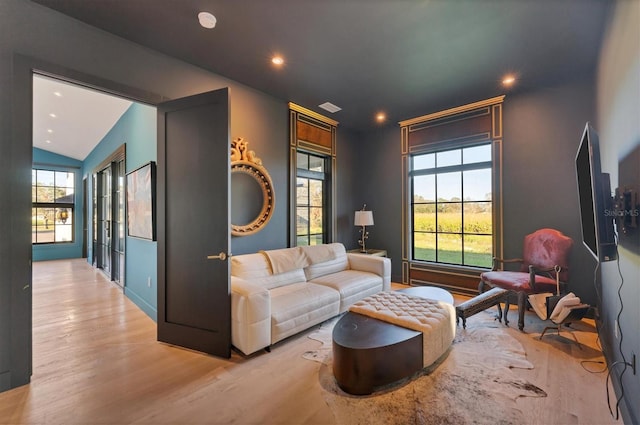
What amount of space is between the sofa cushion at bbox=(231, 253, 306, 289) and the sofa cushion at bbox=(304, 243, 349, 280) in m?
0.32

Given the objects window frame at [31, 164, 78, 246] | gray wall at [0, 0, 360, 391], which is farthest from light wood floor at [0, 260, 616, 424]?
window frame at [31, 164, 78, 246]

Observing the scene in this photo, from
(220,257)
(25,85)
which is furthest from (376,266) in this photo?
(25,85)

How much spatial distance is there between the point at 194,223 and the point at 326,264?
1986 mm

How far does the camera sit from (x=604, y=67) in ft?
7.92

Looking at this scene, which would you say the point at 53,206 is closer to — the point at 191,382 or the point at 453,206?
the point at 191,382

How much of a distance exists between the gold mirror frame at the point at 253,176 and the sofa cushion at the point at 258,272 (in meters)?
0.45

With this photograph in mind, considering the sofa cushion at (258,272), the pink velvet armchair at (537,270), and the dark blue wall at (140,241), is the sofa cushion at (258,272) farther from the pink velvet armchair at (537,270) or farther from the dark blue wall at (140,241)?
the pink velvet armchair at (537,270)

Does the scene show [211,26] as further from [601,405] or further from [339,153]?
[601,405]

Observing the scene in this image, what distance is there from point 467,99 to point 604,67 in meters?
1.56

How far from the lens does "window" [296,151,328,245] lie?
436cm

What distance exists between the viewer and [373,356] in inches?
71.1

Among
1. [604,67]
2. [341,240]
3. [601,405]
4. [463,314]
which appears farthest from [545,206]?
[341,240]

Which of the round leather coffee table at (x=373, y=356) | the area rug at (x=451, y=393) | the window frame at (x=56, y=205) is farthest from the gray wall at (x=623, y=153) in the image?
the window frame at (x=56, y=205)

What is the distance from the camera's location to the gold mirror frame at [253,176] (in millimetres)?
3285
